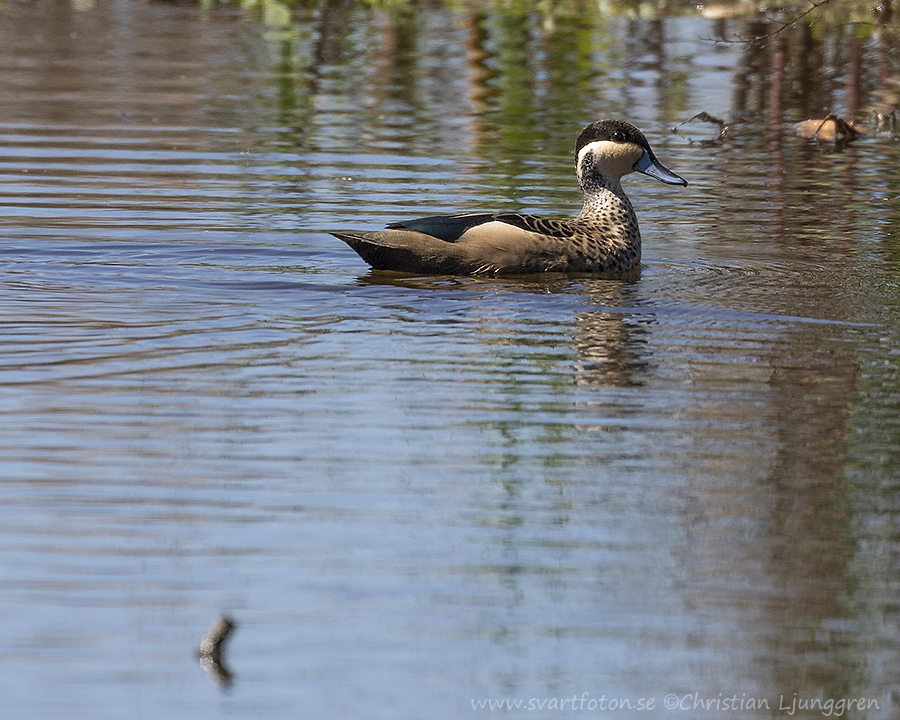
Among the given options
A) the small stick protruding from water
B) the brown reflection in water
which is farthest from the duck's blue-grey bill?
the small stick protruding from water

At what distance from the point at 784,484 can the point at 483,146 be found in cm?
1006

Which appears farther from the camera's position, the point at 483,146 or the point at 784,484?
the point at 483,146

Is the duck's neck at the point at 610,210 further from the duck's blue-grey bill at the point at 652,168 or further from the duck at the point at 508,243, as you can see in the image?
the duck's blue-grey bill at the point at 652,168

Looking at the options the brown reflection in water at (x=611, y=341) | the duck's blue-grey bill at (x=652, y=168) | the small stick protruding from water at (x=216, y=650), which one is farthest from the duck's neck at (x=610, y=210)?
the small stick protruding from water at (x=216, y=650)

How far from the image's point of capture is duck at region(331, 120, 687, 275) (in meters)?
9.55

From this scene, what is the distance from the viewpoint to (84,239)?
10.5 metres

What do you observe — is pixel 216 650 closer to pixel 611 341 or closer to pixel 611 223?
pixel 611 341

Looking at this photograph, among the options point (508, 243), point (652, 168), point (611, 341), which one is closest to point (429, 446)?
point (611, 341)

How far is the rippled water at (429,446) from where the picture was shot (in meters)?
4.32

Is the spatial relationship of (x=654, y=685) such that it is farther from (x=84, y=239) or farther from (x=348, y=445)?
(x=84, y=239)

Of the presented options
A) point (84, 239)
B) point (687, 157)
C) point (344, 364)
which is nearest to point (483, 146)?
point (687, 157)

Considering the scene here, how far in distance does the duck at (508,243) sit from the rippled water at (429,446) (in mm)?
176

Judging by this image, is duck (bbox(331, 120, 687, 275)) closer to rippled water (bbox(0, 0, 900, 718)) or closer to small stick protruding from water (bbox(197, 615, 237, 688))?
rippled water (bbox(0, 0, 900, 718))

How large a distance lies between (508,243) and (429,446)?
11.9ft
